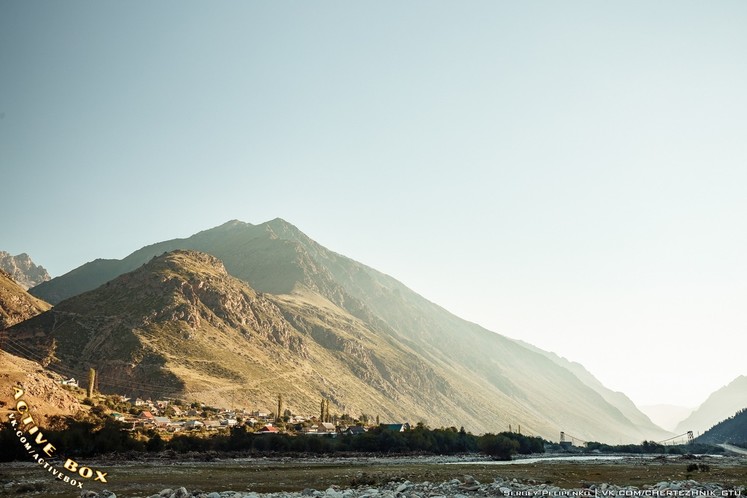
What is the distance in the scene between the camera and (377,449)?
358 feet

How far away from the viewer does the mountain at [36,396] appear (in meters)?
80.9

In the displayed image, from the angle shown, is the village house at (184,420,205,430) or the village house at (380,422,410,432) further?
the village house at (380,422,410,432)

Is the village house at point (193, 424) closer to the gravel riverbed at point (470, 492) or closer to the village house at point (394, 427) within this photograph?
the village house at point (394, 427)

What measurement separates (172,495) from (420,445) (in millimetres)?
92524

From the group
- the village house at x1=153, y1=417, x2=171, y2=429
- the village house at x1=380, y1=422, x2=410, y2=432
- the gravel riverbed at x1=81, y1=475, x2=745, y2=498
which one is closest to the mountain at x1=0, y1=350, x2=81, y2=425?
the village house at x1=153, y1=417, x2=171, y2=429

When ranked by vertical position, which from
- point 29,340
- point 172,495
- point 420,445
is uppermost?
point 29,340

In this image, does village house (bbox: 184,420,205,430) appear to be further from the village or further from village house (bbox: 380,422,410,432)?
village house (bbox: 380,422,410,432)

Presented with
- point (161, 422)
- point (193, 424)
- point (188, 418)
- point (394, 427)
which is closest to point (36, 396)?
point (161, 422)

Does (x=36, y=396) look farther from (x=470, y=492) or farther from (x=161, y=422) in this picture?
(x=470, y=492)

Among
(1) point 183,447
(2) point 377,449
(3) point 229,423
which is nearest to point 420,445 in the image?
(2) point 377,449

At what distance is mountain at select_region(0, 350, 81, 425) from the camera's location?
80938 mm

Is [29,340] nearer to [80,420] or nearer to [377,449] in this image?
[80,420]

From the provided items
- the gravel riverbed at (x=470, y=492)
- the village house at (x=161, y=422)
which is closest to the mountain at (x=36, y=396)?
the village house at (x=161, y=422)

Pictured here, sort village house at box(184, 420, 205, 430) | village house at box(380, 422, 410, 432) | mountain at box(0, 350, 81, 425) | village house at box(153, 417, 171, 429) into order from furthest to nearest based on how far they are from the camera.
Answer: village house at box(380, 422, 410, 432) < village house at box(184, 420, 205, 430) < village house at box(153, 417, 171, 429) < mountain at box(0, 350, 81, 425)
